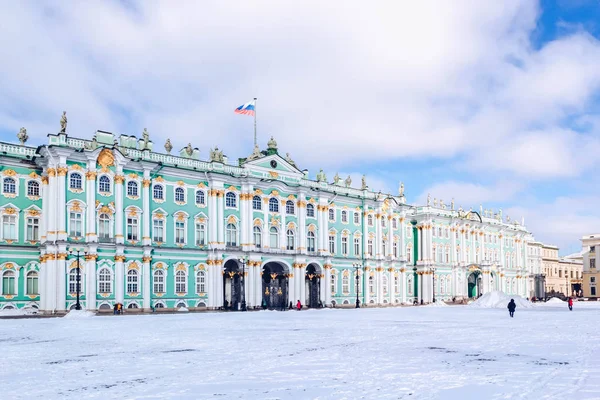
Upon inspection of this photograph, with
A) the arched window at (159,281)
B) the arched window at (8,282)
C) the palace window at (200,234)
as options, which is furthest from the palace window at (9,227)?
the palace window at (200,234)

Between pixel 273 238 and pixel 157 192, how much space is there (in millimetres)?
15693

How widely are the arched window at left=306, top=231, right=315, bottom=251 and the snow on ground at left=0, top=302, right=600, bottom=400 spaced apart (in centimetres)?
4631

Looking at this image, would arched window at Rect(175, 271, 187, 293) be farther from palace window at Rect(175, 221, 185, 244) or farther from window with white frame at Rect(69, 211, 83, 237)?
window with white frame at Rect(69, 211, 83, 237)

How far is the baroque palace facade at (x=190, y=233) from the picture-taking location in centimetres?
5838

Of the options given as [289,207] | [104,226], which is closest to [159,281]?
[104,226]

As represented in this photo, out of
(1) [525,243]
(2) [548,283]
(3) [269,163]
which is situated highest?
(3) [269,163]

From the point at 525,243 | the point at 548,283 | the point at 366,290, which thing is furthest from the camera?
the point at 548,283

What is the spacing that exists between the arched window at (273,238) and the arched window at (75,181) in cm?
2318

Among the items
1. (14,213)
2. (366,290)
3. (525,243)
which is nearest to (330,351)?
(14,213)

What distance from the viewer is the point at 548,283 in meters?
151

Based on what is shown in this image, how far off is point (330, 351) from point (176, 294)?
44.5 metres

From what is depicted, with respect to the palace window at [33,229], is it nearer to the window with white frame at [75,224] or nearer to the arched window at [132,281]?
the window with white frame at [75,224]

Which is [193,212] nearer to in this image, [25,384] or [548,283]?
[25,384]

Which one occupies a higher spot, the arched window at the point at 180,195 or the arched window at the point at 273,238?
the arched window at the point at 180,195
